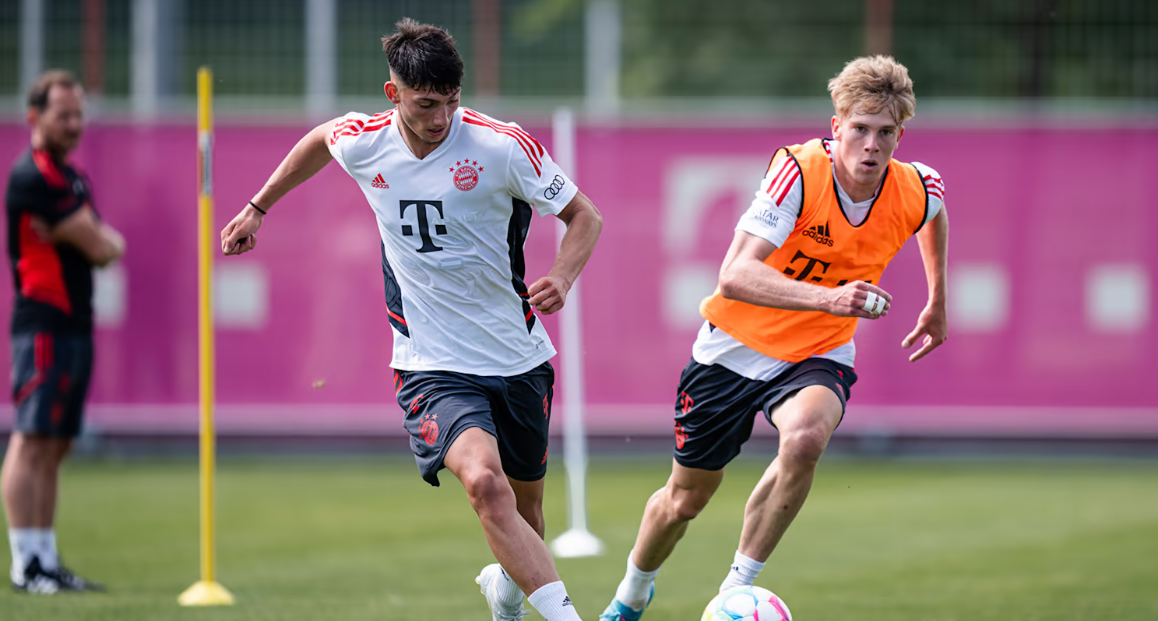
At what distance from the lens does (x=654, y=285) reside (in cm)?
1312

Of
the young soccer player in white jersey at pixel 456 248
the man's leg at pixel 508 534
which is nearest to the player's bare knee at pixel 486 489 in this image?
the man's leg at pixel 508 534

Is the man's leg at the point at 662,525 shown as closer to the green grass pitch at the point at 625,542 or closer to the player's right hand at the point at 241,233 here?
the green grass pitch at the point at 625,542

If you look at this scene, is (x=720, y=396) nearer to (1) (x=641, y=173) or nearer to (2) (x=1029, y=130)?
(1) (x=641, y=173)

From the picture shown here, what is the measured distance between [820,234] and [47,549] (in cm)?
456

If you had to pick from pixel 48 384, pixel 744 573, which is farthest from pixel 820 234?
pixel 48 384

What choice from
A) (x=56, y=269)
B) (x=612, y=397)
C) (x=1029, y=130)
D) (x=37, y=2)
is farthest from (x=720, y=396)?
(x=37, y=2)

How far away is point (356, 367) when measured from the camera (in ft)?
42.9

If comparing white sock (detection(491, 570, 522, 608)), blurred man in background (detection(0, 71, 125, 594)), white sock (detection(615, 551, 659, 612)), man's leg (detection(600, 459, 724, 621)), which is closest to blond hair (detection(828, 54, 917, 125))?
man's leg (detection(600, 459, 724, 621))

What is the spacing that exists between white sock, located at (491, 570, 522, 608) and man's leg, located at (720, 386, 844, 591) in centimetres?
82

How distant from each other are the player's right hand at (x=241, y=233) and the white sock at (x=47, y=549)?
2.88 meters

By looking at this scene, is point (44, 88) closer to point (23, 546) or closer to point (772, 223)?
point (23, 546)

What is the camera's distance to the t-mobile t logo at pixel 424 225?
5.11 meters

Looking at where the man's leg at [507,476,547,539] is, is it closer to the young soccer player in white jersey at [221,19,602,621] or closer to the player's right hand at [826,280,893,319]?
the young soccer player in white jersey at [221,19,602,621]

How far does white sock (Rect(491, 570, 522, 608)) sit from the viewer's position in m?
5.40
